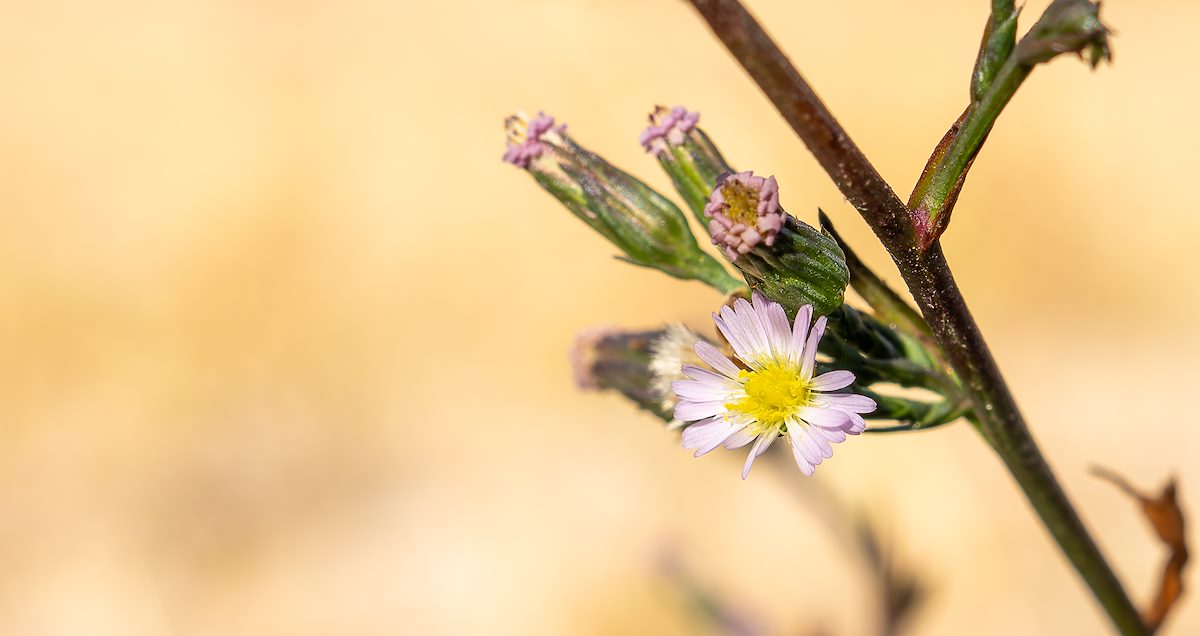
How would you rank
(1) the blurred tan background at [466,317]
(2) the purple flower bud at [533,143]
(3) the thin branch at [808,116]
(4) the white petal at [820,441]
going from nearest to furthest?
1. (3) the thin branch at [808,116]
2. (4) the white petal at [820,441]
3. (2) the purple flower bud at [533,143]
4. (1) the blurred tan background at [466,317]

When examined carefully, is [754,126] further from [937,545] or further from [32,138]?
[32,138]

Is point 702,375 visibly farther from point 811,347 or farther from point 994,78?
point 994,78

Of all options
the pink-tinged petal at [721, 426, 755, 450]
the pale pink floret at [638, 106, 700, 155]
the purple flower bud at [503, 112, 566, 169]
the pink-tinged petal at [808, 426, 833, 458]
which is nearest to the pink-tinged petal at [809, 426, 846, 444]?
the pink-tinged petal at [808, 426, 833, 458]

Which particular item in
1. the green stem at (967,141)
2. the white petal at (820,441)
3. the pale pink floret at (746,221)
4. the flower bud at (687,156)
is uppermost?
the flower bud at (687,156)

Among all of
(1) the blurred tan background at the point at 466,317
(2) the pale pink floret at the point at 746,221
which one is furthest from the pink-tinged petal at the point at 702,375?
(1) the blurred tan background at the point at 466,317

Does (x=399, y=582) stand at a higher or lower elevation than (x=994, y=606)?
higher

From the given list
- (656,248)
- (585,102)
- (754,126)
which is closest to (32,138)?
(585,102)

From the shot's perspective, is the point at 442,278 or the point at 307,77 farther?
the point at 307,77

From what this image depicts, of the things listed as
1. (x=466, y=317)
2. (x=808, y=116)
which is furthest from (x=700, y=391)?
(x=466, y=317)

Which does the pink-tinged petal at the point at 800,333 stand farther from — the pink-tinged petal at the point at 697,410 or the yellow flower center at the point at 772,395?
the pink-tinged petal at the point at 697,410
